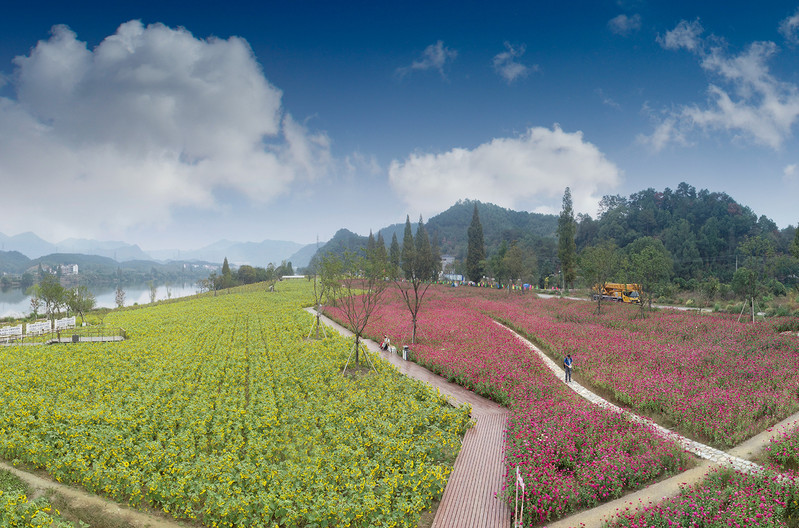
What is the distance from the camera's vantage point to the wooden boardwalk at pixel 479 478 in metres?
6.61

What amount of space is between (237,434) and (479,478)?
581 cm

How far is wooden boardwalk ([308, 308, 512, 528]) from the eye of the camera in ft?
21.7

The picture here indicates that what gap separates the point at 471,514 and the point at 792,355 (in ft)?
50.9

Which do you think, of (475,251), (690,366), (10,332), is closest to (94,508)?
(690,366)

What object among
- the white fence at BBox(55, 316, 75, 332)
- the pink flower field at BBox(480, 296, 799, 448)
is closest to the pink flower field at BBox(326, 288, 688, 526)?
the pink flower field at BBox(480, 296, 799, 448)

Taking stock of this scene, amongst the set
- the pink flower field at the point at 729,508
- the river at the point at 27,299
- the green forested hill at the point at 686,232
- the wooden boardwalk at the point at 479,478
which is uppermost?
the green forested hill at the point at 686,232

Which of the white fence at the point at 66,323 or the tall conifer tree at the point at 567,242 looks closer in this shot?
the white fence at the point at 66,323

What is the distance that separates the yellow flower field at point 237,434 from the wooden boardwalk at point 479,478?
0.37 m

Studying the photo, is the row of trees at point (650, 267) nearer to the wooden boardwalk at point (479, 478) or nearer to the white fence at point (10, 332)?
the wooden boardwalk at point (479, 478)

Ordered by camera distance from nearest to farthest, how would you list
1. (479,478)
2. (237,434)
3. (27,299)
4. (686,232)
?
(479,478) → (237,434) → (686,232) → (27,299)

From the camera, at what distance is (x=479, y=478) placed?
779cm

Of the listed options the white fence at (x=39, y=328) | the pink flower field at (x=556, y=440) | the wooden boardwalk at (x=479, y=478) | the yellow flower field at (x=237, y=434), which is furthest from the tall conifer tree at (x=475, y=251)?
the white fence at (x=39, y=328)

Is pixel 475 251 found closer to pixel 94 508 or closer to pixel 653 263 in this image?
pixel 653 263

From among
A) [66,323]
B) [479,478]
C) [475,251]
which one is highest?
[475,251]
